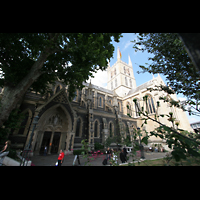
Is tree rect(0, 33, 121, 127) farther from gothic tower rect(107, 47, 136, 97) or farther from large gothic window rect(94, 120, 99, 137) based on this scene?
gothic tower rect(107, 47, 136, 97)

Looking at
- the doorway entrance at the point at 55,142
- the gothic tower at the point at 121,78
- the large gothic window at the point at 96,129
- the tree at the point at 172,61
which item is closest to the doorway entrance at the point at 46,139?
the doorway entrance at the point at 55,142

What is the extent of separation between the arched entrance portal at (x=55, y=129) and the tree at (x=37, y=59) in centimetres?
385

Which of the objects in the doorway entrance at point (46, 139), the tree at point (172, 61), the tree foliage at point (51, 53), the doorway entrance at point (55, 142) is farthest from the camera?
the doorway entrance at point (55, 142)

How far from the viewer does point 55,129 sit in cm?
1213

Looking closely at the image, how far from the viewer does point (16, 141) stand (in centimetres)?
980

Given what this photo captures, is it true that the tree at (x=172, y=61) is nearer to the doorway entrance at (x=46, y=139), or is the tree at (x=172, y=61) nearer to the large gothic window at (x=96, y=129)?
the doorway entrance at (x=46, y=139)

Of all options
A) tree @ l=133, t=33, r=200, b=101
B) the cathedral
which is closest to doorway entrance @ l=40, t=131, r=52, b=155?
the cathedral

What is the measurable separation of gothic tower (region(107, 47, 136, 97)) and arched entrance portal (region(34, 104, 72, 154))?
87.4ft

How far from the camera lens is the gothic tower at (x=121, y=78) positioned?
123 feet
